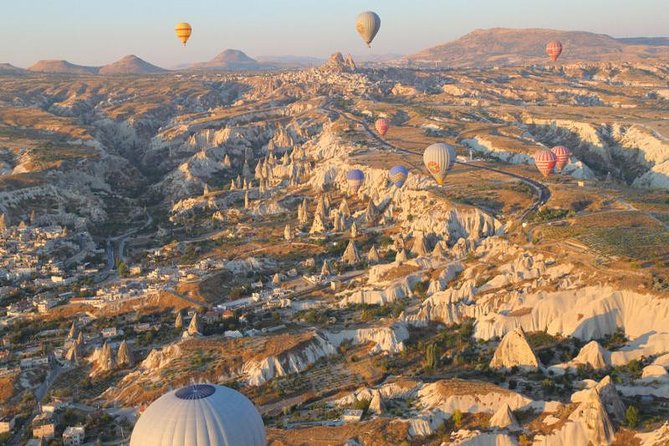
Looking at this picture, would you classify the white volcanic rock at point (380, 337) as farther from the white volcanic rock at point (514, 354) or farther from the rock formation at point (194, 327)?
the rock formation at point (194, 327)

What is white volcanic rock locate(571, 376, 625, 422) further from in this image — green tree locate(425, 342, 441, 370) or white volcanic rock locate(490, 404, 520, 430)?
green tree locate(425, 342, 441, 370)

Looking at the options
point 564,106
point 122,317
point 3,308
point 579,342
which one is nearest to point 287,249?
point 122,317

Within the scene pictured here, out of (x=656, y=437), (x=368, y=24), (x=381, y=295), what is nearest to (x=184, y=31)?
(x=368, y=24)

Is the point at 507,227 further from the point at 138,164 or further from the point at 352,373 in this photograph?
the point at 138,164

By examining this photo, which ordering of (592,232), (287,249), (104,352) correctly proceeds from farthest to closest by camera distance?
(287,249), (592,232), (104,352)

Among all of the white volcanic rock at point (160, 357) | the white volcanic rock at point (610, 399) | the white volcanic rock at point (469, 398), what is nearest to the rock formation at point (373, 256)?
the white volcanic rock at point (160, 357)

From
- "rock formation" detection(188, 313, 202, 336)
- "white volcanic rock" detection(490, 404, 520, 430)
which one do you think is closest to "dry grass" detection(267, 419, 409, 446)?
"white volcanic rock" detection(490, 404, 520, 430)
